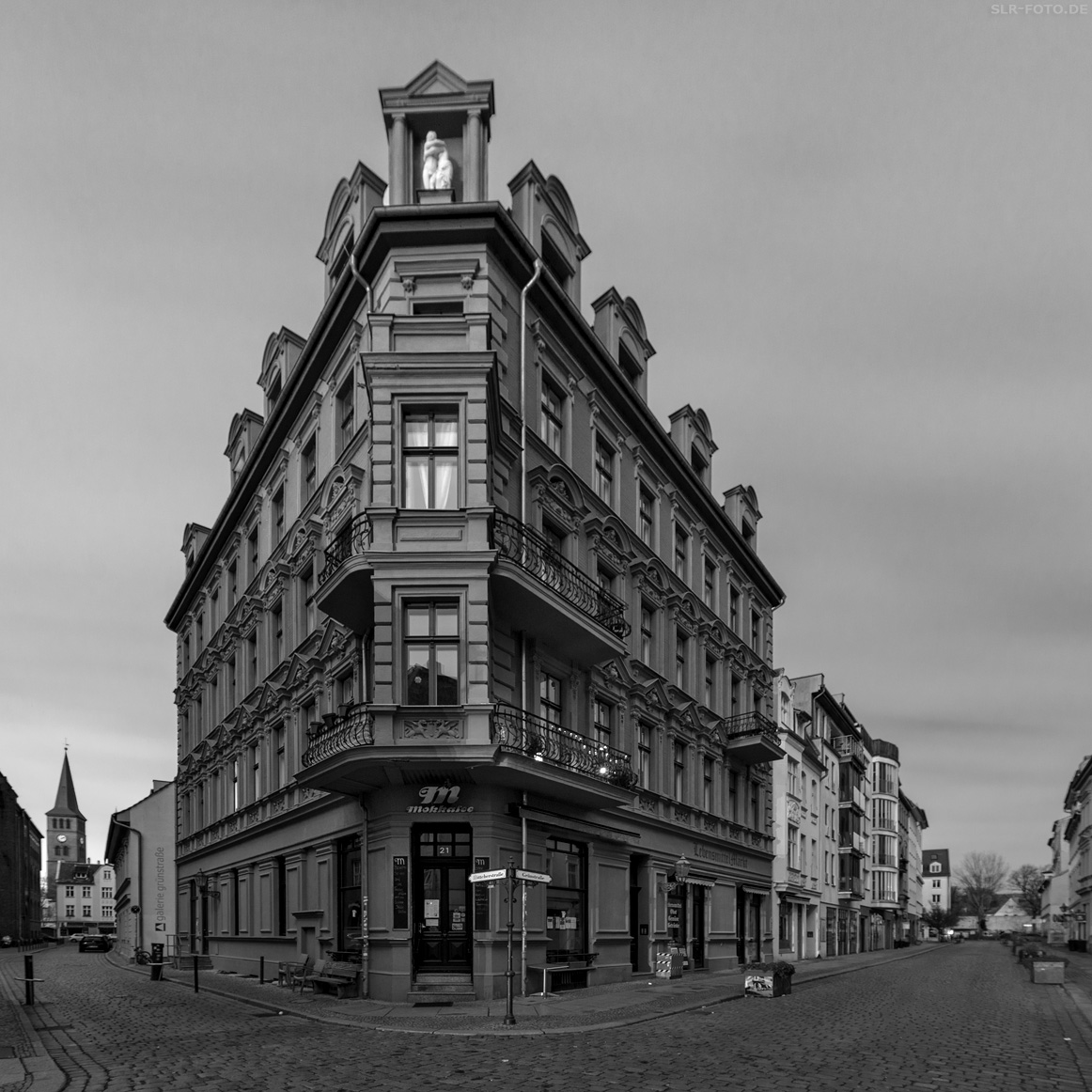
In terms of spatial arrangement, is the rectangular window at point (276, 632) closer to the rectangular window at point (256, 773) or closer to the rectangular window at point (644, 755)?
the rectangular window at point (256, 773)

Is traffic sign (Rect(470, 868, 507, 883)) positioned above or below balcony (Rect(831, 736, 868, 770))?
above

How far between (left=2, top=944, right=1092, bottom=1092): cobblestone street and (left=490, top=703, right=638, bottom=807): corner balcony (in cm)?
492

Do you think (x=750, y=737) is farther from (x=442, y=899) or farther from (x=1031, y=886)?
(x=1031, y=886)

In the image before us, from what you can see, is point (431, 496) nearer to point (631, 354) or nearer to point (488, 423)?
point (488, 423)

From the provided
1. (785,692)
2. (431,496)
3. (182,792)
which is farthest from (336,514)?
(785,692)

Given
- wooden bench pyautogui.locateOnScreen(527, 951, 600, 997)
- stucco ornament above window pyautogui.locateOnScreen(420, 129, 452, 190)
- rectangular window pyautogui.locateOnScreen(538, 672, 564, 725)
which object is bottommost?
wooden bench pyautogui.locateOnScreen(527, 951, 600, 997)

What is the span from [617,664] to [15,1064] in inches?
684

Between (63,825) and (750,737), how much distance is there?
18461 cm

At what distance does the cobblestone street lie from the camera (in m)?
12.2

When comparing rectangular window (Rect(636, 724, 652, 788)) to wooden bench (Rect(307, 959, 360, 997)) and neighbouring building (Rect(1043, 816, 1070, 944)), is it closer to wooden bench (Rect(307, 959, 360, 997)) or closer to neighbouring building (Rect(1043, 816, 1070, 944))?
wooden bench (Rect(307, 959, 360, 997))

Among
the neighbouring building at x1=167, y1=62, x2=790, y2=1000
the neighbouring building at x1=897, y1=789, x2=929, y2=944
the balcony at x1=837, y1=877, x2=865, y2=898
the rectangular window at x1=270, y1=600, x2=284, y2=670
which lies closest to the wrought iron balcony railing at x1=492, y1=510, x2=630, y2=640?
the neighbouring building at x1=167, y1=62, x2=790, y2=1000

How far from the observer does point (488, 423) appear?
22.0 metres

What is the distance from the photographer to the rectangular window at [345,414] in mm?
26328

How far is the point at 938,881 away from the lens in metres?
194
